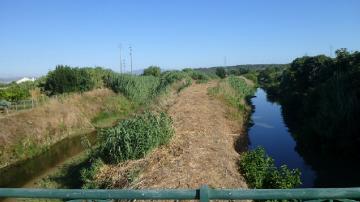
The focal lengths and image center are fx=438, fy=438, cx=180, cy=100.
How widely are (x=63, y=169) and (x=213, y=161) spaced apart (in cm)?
959

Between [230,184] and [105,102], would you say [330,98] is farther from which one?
[105,102]

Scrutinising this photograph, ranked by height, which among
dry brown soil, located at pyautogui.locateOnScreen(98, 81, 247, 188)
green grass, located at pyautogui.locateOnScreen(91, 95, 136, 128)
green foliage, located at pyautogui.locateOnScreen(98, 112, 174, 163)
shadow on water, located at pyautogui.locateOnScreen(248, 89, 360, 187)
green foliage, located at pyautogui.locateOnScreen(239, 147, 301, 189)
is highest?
green foliage, located at pyautogui.locateOnScreen(98, 112, 174, 163)

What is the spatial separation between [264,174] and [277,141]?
15.1 meters

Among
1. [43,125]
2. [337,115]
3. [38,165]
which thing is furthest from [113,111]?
[337,115]

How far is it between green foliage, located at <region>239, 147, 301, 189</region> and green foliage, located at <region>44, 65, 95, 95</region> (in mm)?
29590

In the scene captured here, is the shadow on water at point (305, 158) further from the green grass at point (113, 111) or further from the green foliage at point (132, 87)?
the green foliage at point (132, 87)

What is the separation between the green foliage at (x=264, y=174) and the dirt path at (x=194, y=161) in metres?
0.38

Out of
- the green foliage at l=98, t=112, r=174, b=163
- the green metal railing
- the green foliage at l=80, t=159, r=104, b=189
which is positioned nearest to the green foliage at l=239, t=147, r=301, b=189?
the green foliage at l=98, t=112, r=174, b=163

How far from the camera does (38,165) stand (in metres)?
22.2

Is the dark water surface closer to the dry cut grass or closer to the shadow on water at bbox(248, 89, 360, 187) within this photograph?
the shadow on water at bbox(248, 89, 360, 187)

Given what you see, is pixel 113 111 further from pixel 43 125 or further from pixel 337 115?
pixel 337 115

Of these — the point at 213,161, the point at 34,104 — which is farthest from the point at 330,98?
the point at 34,104

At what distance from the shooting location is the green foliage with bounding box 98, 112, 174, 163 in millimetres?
14070

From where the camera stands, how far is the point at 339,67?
105 feet
